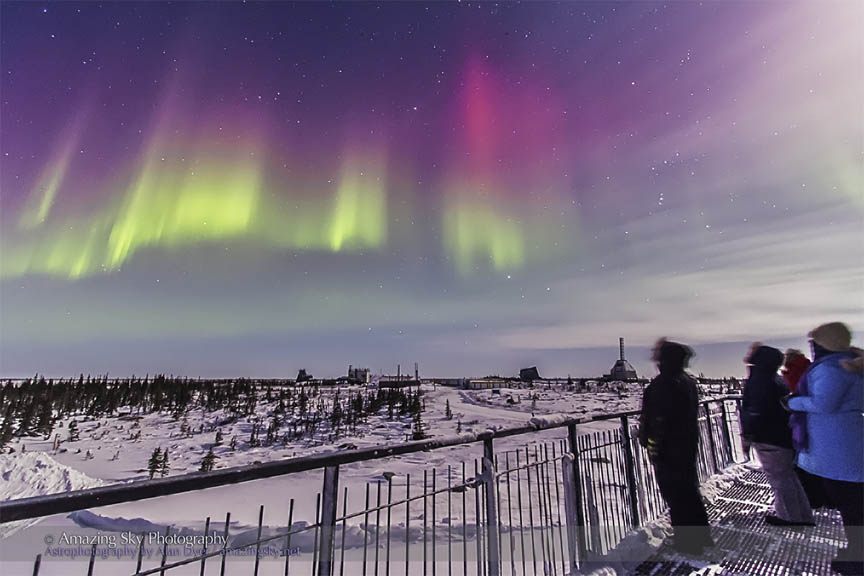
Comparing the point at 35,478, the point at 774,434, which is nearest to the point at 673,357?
the point at 774,434

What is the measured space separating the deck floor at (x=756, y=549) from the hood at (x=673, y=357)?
5.48 ft

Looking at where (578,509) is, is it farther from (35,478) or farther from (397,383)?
(397,383)

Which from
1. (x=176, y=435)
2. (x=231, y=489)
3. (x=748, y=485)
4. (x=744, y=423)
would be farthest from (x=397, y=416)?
(x=744, y=423)

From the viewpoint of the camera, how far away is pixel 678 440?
13.0 feet

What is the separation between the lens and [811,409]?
11.5ft

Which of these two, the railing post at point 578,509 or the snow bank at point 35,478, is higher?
the railing post at point 578,509

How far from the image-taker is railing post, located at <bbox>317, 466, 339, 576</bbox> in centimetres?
217

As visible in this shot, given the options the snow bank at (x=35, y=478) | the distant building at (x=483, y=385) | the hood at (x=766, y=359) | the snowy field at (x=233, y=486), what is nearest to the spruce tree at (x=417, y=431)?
the snowy field at (x=233, y=486)

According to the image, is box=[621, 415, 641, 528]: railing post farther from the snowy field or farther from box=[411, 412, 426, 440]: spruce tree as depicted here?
box=[411, 412, 426, 440]: spruce tree

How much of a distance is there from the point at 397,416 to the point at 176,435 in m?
9.45

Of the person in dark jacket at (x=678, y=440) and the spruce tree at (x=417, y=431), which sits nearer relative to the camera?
the person in dark jacket at (x=678, y=440)

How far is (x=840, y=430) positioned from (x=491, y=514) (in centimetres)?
291

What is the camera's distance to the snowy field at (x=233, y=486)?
6090 mm

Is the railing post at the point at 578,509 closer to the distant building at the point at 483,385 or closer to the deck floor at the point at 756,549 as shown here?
the deck floor at the point at 756,549
